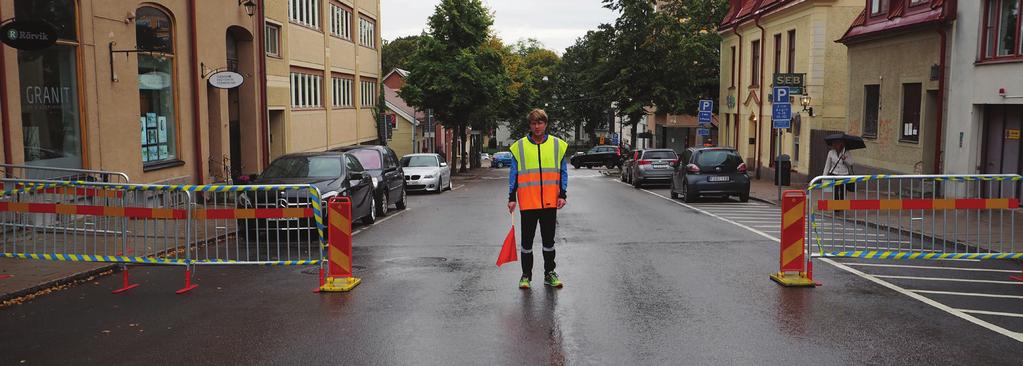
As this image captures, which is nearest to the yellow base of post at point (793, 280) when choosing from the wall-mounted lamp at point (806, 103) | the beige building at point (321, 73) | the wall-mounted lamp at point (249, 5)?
the wall-mounted lamp at point (249, 5)

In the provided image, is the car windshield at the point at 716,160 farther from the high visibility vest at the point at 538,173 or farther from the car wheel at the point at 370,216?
the high visibility vest at the point at 538,173

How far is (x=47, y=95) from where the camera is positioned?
14750 mm

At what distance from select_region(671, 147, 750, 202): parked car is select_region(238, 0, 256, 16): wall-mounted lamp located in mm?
12115

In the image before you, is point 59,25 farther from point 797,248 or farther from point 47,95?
point 797,248

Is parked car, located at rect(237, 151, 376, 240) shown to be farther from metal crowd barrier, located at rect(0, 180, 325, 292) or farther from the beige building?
the beige building

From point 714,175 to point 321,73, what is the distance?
59.2ft

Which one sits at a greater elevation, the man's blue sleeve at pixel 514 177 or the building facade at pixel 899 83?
the building facade at pixel 899 83

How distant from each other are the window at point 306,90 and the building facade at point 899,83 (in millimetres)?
17990

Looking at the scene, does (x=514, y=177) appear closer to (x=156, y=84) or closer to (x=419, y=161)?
(x=156, y=84)

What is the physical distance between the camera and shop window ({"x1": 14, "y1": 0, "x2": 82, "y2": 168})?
14.1 metres

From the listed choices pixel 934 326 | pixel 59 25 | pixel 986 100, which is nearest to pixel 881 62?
pixel 986 100

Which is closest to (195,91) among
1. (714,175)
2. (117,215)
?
(117,215)

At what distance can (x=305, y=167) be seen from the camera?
1523 cm

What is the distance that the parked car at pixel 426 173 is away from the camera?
27.9 meters
